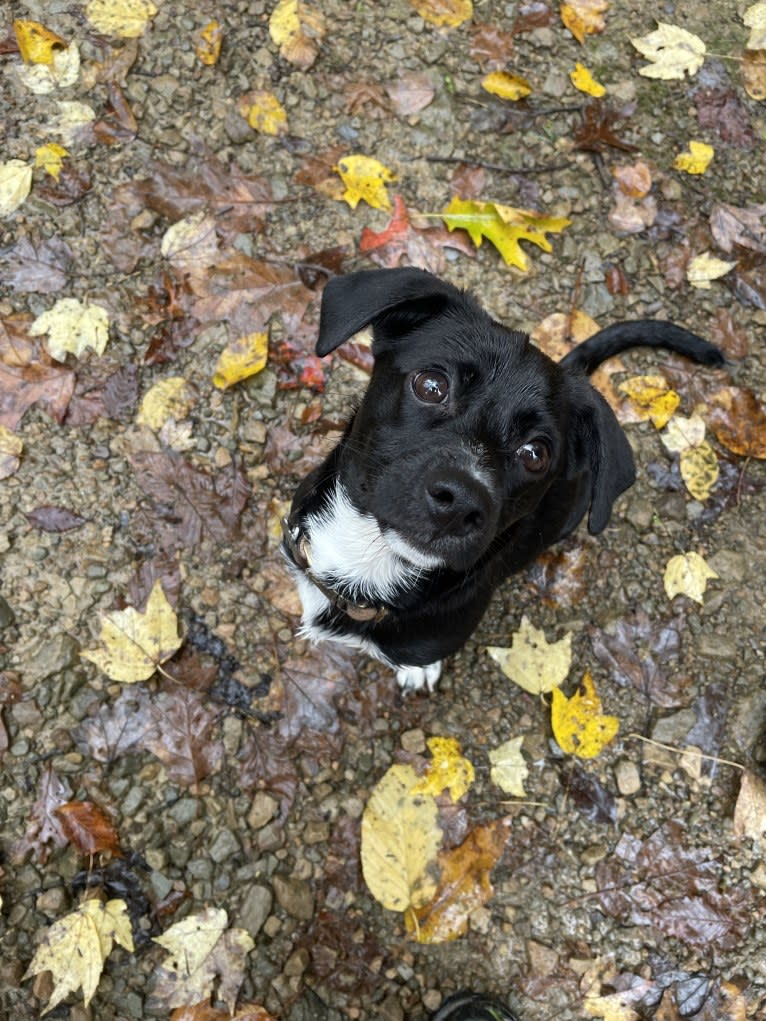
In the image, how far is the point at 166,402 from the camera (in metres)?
3.88

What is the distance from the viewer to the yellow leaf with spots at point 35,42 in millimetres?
4102

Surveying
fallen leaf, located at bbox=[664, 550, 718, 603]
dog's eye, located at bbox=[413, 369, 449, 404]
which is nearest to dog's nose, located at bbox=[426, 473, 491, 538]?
dog's eye, located at bbox=[413, 369, 449, 404]

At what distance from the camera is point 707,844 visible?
371cm

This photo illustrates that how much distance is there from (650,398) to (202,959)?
3.44 metres

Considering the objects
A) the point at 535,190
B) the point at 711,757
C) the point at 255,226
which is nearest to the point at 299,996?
the point at 711,757

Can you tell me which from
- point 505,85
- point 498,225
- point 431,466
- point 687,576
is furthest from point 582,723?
point 505,85

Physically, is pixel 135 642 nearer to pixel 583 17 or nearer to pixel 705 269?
pixel 705 269

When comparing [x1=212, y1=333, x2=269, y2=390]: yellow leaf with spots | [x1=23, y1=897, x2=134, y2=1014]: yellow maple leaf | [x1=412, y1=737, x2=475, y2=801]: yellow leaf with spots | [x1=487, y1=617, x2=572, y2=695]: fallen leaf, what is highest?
[x1=212, y1=333, x2=269, y2=390]: yellow leaf with spots

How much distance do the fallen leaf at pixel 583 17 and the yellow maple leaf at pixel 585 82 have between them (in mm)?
206

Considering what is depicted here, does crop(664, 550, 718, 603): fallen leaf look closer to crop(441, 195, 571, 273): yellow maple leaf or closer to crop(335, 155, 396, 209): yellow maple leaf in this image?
crop(441, 195, 571, 273): yellow maple leaf

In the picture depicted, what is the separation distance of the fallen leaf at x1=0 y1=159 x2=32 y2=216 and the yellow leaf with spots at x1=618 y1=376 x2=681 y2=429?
3.23 metres

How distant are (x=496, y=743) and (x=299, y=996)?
1360 millimetres

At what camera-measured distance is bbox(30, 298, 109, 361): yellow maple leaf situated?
3781 mm

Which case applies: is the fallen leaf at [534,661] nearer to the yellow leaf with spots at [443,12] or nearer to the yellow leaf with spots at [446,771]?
the yellow leaf with spots at [446,771]
